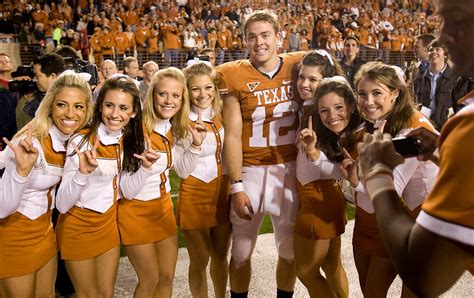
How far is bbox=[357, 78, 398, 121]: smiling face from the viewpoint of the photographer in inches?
111

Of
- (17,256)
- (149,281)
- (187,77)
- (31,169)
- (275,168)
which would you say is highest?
(187,77)

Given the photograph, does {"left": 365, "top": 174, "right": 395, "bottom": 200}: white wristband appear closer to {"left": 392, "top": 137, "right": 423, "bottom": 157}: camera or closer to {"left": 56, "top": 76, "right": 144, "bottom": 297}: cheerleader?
{"left": 392, "top": 137, "right": 423, "bottom": 157}: camera

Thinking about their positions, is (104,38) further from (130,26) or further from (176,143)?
(176,143)

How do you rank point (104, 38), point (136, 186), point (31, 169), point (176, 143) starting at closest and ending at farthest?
1. point (31, 169)
2. point (136, 186)
3. point (176, 143)
4. point (104, 38)

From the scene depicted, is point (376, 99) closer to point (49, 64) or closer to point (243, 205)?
point (243, 205)

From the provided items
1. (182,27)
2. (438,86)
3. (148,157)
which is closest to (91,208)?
(148,157)

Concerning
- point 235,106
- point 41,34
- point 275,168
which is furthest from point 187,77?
point 41,34

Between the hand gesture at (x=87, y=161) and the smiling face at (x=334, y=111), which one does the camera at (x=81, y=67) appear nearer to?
the hand gesture at (x=87, y=161)

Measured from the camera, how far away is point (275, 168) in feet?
11.5

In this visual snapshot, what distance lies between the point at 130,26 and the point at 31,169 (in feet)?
51.1

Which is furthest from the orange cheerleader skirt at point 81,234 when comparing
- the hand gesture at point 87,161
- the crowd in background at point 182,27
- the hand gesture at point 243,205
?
the crowd in background at point 182,27

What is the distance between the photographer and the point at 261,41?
11.1 feet

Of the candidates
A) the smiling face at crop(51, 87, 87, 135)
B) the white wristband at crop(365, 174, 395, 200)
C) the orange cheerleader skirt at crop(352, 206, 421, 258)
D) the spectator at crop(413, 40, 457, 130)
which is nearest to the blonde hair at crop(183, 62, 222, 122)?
the smiling face at crop(51, 87, 87, 135)

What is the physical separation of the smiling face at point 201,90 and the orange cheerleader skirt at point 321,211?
0.90 metres
